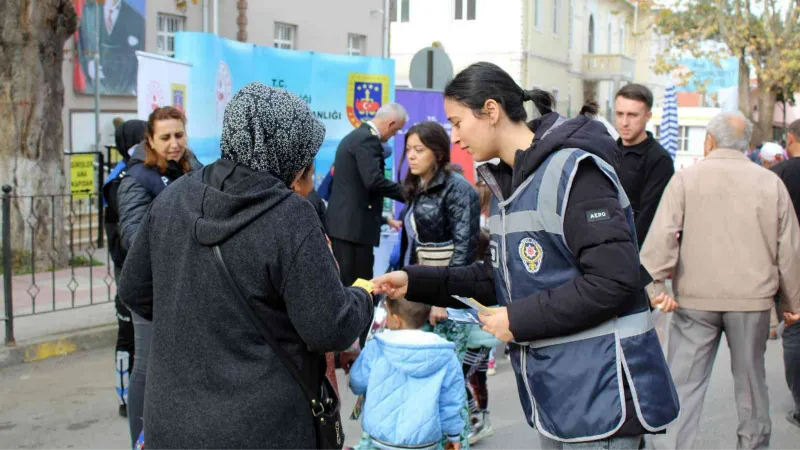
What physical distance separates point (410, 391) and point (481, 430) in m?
1.68

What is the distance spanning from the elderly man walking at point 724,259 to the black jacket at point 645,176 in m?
0.94

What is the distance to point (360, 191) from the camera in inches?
298

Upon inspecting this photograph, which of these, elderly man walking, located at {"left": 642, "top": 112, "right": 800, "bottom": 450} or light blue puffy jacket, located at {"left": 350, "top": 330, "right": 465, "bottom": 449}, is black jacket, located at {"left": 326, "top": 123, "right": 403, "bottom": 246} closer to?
elderly man walking, located at {"left": 642, "top": 112, "right": 800, "bottom": 450}

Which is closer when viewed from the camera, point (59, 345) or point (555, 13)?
point (59, 345)

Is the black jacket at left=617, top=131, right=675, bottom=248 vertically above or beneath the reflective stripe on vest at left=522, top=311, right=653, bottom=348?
above

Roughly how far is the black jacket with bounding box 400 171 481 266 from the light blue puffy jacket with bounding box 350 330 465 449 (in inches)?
64.9

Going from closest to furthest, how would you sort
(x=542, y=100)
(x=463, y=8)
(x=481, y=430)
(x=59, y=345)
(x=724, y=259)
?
(x=542, y=100) < (x=724, y=259) < (x=481, y=430) < (x=59, y=345) < (x=463, y=8)

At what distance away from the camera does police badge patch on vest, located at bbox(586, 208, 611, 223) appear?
2.49 meters

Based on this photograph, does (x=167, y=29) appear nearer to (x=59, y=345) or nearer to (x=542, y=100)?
(x=59, y=345)

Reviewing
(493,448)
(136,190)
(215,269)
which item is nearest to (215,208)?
(215,269)

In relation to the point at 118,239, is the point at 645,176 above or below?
above

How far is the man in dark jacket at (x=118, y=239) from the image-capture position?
5.40 m

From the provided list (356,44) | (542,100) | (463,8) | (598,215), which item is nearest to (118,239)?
(542,100)

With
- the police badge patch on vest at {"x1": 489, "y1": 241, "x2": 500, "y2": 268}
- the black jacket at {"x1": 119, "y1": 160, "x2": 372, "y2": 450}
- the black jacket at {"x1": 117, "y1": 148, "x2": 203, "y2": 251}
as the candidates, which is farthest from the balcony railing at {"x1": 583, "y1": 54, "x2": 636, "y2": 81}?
the black jacket at {"x1": 119, "y1": 160, "x2": 372, "y2": 450}
